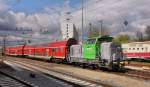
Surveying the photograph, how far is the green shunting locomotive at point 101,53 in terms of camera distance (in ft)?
88.6

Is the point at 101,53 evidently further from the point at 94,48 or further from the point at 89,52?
the point at 89,52

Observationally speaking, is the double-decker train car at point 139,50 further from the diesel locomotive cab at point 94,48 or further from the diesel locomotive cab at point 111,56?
the diesel locomotive cab at point 111,56

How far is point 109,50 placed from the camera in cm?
2711

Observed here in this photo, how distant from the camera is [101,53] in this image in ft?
93.5

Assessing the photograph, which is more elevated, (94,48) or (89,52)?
(94,48)

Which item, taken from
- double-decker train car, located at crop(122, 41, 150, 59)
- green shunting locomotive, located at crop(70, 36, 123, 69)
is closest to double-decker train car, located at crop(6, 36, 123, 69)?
green shunting locomotive, located at crop(70, 36, 123, 69)

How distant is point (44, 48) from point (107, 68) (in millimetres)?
21428

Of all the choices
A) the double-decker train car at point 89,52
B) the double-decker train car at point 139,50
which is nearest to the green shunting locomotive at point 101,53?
the double-decker train car at point 89,52

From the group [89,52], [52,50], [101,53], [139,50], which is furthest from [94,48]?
[139,50]

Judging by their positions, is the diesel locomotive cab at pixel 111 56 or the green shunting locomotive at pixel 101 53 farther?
the green shunting locomotive at pixel 101 53

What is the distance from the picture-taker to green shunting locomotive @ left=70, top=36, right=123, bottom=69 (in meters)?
27.0

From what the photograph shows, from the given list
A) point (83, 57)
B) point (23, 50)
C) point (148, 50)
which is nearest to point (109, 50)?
point (83, 57)

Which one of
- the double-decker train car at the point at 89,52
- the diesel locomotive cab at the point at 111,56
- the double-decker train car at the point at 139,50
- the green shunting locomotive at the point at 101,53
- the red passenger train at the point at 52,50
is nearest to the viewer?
the diesel locomotive cab at the point at 111,56

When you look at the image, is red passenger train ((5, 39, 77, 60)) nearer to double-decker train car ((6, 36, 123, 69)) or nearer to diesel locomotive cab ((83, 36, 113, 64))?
double-decker train car ((6, 36, 123, 69))
